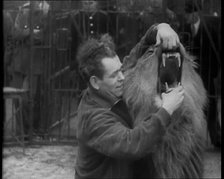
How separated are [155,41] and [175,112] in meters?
0.22

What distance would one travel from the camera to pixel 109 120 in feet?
4.56

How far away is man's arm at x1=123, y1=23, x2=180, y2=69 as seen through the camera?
140 cm

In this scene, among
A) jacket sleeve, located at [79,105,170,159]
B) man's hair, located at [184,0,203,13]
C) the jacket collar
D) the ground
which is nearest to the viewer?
jacket sleeve, located at [79,105,170,159]

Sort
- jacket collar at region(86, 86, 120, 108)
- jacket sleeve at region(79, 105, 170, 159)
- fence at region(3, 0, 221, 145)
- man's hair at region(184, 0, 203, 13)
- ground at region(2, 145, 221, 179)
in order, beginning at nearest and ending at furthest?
jacket sleeve at region(79, 105, 170, 159) → jacket collar at region(86, 86, 120, 108) → man's hair at region(184, 0, 203, 13) → fence at region(3, 0, 221, 145) → ground at region(2, 145, 221, 179)

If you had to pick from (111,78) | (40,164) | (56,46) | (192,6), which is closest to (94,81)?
(111,78)

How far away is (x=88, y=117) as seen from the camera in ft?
4.69

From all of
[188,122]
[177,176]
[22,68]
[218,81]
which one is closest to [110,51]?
[188,122]

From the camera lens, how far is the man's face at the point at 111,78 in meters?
1.44

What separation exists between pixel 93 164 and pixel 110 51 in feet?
1.07

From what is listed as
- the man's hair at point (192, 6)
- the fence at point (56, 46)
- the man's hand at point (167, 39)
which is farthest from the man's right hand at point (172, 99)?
the man's hair at point (192, 6)

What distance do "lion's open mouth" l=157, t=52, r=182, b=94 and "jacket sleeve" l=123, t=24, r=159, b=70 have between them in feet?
0.36

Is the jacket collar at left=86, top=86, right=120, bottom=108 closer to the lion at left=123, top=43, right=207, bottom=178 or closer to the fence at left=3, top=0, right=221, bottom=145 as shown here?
the lion at left=123, top=43, right=207, bottom=178

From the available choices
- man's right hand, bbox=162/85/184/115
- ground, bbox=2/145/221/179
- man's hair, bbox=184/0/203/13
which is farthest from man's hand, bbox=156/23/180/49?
ground, bbox=2/145/221/179

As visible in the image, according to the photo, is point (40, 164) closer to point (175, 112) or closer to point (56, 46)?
point (56, 46)
